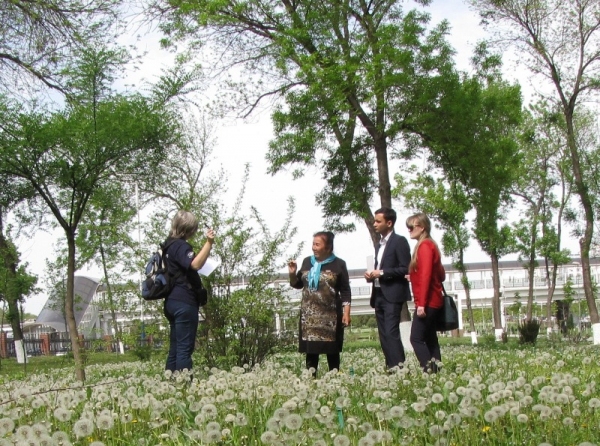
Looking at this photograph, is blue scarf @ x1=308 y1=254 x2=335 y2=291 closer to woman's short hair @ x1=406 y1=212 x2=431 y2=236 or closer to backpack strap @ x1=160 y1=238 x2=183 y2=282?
woman's short hair @ x1=406 y1=212 x2=431 y2=236

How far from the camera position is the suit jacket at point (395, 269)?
25.8 feet

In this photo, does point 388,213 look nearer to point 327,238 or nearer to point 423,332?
point 327,238

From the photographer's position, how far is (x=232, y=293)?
11047 millimetres

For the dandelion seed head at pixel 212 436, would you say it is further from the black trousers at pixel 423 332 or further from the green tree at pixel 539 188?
the green tree at pixel 539 188

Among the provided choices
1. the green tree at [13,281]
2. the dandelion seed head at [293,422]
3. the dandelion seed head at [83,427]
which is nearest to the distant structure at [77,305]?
the green tree at [13,281]

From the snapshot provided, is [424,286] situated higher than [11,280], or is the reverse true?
[11,280]

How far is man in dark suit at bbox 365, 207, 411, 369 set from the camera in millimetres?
7840

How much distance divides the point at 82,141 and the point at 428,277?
7.38 meters

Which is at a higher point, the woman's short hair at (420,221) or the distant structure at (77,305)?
the woman's short hair at (420,221)

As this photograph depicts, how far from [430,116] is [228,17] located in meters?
5.54

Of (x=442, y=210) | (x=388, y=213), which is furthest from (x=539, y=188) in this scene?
(x=388, y=213)

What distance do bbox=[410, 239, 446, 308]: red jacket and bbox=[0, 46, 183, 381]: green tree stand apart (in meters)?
6.52

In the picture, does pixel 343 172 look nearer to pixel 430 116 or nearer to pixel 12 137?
pixel 430 116

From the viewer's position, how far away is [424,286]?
24.3 feet
